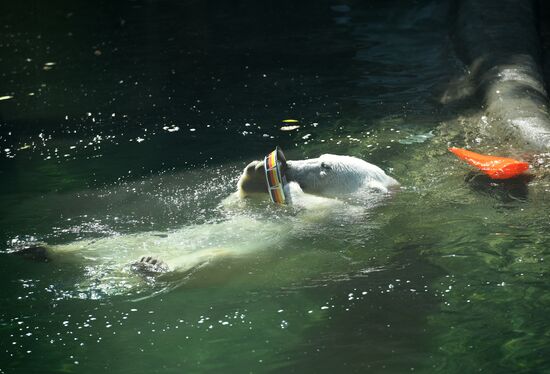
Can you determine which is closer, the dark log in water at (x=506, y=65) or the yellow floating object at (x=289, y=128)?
the dark log in water at (x=506, y=65)

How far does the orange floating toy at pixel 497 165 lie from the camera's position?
649 cm

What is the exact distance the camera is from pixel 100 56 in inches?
483

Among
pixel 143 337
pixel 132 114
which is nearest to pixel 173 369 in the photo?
pixel 143 337

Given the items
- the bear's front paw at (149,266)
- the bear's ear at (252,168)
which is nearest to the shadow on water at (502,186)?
the bear's ear at (252,168)

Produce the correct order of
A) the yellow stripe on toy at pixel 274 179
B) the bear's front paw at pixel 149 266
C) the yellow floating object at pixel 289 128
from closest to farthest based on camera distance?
the bear's front paw at pixel 149 266, the yellow stripe on toy at pixel 274 179, the yellow floating object at pixel 289 128

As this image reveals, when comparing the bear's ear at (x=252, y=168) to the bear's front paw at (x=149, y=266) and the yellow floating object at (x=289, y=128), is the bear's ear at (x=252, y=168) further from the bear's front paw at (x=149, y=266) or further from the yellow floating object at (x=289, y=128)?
the yellow floating object at (x=289, y=128)

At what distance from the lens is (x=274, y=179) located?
234 inches

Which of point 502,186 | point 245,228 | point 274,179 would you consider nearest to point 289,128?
point 274,179

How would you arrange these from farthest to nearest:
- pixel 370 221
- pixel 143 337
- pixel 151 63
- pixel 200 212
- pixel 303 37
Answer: pixel 303 37, pixel 151 63, pixel 200 212, pixel 370 221, pixel 143 337

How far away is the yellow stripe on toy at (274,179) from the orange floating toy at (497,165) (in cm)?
197

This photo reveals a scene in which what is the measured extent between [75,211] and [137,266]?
5.65ft

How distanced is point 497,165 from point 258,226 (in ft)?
7.45

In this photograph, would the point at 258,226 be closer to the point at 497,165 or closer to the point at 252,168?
the point at 252,168

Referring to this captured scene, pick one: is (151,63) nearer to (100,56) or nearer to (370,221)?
(100,56)
